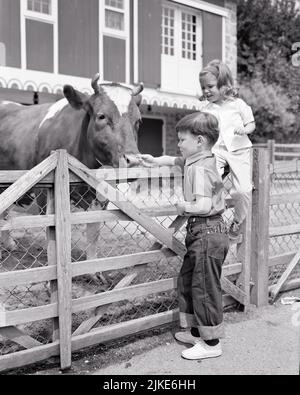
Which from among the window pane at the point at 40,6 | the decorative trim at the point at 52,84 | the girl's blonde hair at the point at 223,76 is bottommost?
the girl's blonde hair at the point at 223,76

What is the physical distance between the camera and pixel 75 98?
5.19 metres

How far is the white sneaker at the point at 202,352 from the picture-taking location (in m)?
3.26

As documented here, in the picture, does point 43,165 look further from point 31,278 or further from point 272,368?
point 272,368

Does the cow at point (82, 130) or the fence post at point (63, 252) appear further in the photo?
the cow at point (82, 130)

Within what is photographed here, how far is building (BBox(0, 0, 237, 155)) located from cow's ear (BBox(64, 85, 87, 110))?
5488mm

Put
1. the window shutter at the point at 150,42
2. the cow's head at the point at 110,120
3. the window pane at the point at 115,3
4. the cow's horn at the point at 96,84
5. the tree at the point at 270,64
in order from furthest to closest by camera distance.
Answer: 1. the tree at the point at 270,64
2. the window shutter at the point at 150,42
3. the window pane at the point at 115,3
4. the cow's horn at the point at 96,84
5. the cow's head at the point at 110,120

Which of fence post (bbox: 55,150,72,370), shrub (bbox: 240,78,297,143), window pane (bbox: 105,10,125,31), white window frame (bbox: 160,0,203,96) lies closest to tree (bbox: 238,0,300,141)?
shrub (bbox: 240,78,297,143)

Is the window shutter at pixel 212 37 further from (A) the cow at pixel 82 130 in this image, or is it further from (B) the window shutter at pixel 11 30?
(A) the cow at pixel 82 130

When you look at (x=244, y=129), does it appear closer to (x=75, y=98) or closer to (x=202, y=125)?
(x=202, y=125)

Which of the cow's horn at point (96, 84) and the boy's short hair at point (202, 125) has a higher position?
the cow's horn at point (96, 84)

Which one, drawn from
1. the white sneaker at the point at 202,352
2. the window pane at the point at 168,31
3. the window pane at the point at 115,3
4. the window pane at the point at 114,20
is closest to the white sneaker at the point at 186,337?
the white sneaker at the point at 202,352

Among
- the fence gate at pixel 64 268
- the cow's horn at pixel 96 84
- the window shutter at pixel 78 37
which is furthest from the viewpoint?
the window shutter at pixel 78 37

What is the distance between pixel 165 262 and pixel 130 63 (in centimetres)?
911

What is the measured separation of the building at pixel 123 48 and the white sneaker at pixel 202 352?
8290mm
